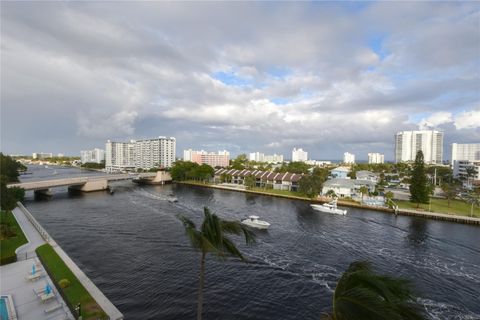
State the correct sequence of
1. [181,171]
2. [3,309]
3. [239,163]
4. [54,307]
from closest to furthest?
[3,309], [54,307], [181,171], [239,163]

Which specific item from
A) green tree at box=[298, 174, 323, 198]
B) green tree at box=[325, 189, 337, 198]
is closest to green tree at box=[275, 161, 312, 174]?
green tree at box=[325, 189, 337, 198]

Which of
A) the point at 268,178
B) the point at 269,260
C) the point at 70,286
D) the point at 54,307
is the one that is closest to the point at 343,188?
the point at 268,178

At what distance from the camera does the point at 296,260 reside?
21.8m

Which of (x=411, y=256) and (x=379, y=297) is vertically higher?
(x=379, y=297)

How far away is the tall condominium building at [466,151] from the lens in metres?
123

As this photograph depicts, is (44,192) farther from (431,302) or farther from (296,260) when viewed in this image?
(431,302)

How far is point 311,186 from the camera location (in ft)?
168

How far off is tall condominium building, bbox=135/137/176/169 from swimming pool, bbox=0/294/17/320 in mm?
125560

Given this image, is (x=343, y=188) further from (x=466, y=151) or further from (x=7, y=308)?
(x=466, y=151)

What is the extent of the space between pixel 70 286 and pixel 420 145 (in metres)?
180

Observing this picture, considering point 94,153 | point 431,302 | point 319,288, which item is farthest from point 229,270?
point 94,153

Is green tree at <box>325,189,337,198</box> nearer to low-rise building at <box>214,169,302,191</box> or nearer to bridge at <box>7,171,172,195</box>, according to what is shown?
low-rise building at <box>214,169,302,191</box>

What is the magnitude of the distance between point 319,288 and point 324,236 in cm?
1200

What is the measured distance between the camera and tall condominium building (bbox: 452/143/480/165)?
123m
